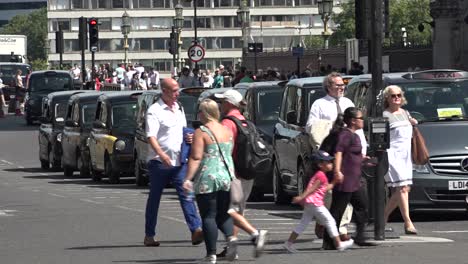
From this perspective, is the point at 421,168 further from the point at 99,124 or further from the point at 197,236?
the point at 99,124

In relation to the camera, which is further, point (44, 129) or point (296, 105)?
point (44, 129)

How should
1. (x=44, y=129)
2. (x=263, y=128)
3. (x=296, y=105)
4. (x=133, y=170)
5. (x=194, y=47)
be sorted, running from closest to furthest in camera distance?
(x=296, y=105)
(x=263, y=128)
(x=133, y=170)
(x=44, y=129)
(x=194, y=47)

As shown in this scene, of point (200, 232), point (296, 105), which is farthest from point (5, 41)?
point (200, 232)

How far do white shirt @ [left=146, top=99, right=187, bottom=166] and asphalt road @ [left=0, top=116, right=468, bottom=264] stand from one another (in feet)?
3.30

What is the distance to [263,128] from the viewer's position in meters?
25.8

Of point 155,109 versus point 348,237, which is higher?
point 155,109

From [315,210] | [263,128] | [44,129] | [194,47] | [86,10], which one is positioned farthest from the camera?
[86,10]

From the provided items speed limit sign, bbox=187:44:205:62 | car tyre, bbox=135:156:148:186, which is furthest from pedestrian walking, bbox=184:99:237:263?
speed limit sign, bbox=187:44:205:62

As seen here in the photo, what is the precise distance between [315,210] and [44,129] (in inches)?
916

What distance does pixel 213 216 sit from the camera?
1539cm

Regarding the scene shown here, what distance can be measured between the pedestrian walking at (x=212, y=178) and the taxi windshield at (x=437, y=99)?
6389mm

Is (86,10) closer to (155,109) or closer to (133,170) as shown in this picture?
(133,170)

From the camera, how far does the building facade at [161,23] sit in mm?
149750

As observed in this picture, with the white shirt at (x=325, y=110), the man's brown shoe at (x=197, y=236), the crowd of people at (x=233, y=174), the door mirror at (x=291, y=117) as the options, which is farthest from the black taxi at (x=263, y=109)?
the man's brown shoe at (x=197, y=236)
